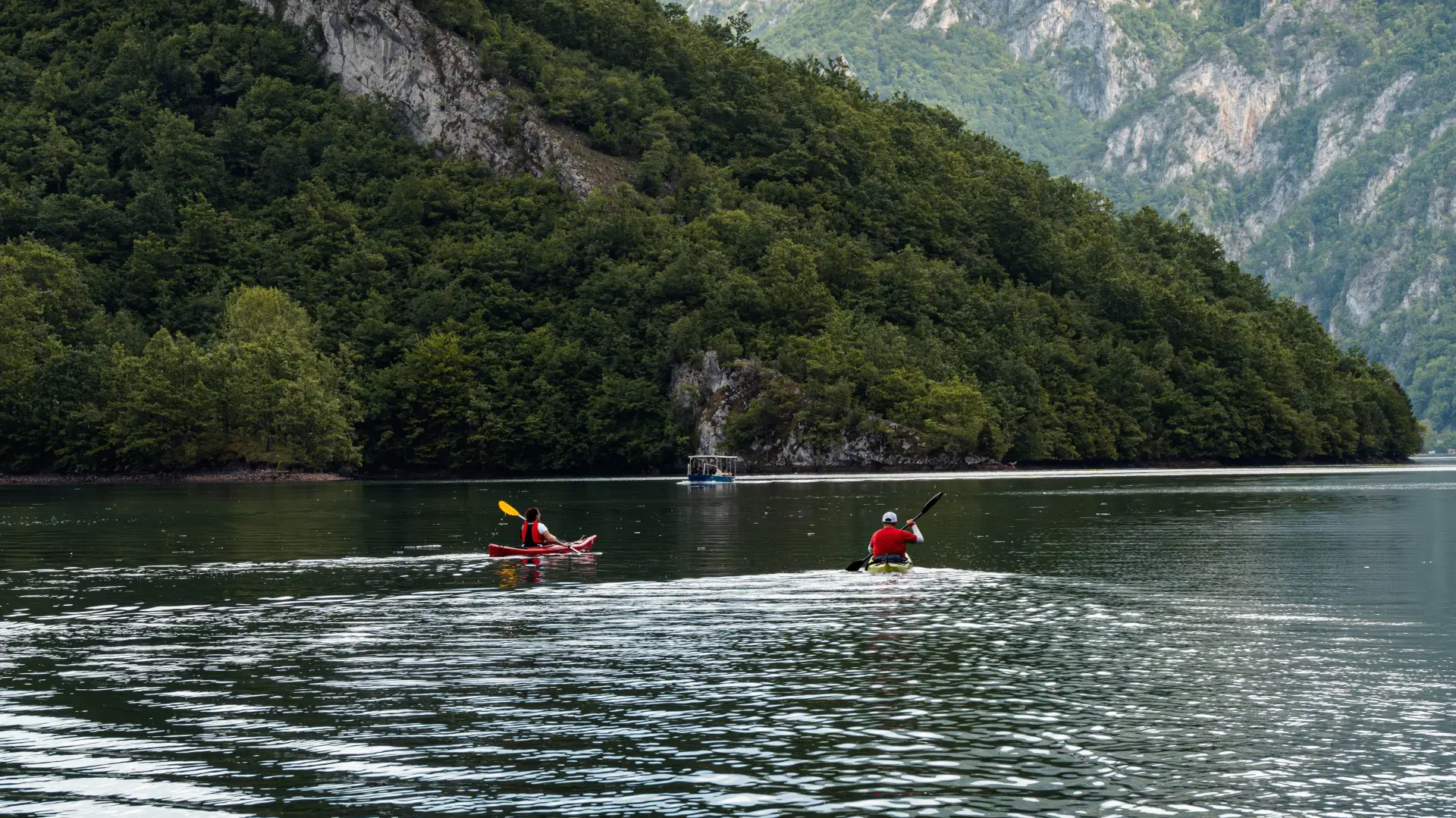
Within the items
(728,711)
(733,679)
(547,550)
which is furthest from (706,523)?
(728,711)

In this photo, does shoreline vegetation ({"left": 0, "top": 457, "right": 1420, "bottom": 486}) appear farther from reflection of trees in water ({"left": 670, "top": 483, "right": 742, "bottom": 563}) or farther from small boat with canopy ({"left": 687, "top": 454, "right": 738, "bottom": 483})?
reflection of trees in water ({"left": 670, "top": 483, "right": 742, "bottom": 563})

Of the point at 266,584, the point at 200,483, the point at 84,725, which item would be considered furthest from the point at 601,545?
the point at 200,483

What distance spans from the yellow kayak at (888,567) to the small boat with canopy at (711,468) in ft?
348

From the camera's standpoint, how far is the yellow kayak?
57906 millimetres

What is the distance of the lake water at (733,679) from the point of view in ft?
80.4

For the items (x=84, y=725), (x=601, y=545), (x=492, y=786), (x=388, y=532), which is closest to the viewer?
(x=492, y=786)

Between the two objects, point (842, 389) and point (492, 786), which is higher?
point (842, 389)

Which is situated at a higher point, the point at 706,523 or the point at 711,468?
the point at 711,468

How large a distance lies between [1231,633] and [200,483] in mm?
149715

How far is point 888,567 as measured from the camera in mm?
57938

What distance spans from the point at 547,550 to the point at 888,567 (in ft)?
55.3

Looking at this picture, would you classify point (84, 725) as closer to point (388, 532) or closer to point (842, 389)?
point (388, 532)

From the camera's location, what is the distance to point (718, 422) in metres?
195

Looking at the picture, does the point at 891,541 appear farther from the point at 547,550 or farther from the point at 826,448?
the point at 826,448
